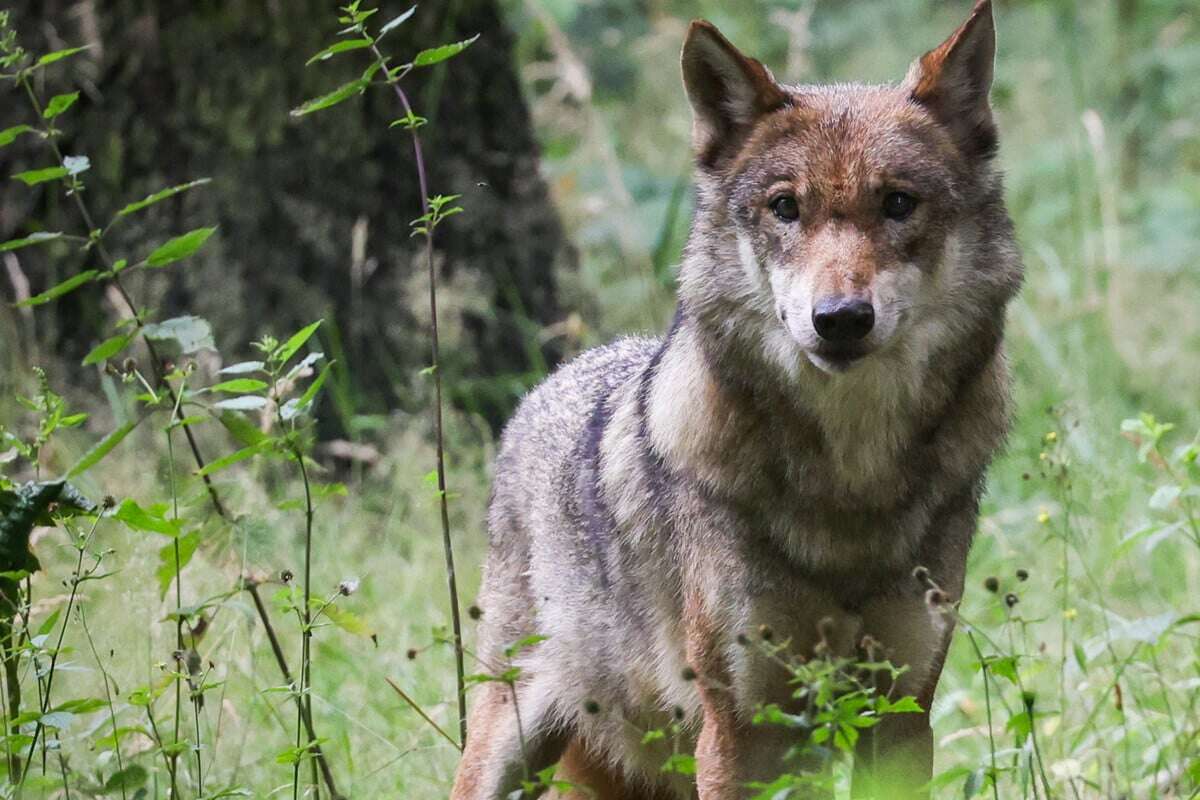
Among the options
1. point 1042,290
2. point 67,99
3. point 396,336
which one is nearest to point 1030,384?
point 1042,290

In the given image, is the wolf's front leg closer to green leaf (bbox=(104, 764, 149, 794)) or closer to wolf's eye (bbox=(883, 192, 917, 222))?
green leaf (bbox=(104, 764, 149, 794))

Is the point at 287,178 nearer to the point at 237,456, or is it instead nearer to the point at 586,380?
the point at 586,380

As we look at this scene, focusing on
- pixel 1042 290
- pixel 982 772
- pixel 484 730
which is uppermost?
pixel 982 772

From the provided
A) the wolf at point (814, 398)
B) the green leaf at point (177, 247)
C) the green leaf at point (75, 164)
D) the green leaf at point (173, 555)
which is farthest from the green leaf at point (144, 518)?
the wolf at point (814, 398)

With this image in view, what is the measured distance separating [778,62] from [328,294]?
699 centimetres

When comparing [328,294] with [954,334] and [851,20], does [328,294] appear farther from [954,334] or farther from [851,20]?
[851,20]

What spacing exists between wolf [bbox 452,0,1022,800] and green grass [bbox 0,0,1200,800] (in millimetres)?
309

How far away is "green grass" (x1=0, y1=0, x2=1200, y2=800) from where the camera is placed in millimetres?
4117

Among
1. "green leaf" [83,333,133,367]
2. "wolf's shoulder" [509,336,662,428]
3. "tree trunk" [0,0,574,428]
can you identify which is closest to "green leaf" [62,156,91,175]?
"green leaf" [83,333,133,367]

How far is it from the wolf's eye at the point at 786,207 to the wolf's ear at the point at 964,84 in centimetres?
44

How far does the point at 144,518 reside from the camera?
124 inches

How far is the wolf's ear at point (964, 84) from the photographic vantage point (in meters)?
3.71

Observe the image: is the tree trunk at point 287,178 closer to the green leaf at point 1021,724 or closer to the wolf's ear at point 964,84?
the wolf's ear at point 964,84

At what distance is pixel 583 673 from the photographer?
4.21m
